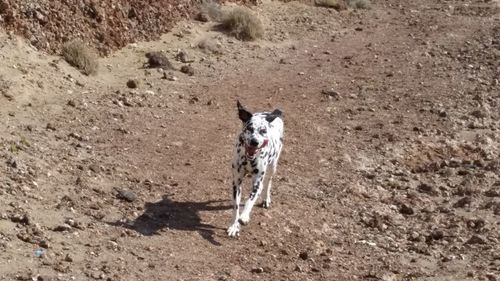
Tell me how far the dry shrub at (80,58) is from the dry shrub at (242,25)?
488cm

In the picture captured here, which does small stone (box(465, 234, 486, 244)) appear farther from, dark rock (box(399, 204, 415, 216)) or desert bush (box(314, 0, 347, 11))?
desert bush (box(314, 0, 347, 11))

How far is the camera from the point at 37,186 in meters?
9.38

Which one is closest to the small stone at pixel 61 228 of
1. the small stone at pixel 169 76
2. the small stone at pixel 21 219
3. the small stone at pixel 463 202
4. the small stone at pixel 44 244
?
the small stone at pixel 21 219

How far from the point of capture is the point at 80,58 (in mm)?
14125

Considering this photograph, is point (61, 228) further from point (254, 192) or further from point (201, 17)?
point (201, 17)

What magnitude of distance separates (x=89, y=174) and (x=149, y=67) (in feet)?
18.1

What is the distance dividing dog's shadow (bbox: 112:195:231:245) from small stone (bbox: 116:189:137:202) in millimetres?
184

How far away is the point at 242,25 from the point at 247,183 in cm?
830

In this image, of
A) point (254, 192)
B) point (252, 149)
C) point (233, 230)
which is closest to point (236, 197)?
point (254, 192)

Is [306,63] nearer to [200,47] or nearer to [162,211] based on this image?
[200,47]

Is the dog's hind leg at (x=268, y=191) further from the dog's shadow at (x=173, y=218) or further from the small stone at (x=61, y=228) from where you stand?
the small stone at (x=61, y=228)

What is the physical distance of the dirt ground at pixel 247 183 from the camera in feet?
28.2

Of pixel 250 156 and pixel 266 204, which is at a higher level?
pixel 250 156

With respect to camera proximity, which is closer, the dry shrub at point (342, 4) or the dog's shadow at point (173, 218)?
the dog's shadow at point (173, 218)
